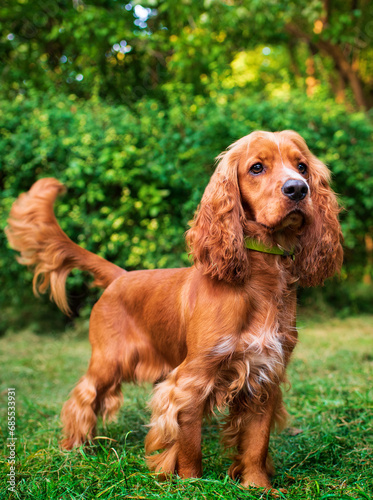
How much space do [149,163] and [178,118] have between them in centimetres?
73

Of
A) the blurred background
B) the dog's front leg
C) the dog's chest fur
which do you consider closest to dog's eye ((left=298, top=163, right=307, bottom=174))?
the dog's chest fur

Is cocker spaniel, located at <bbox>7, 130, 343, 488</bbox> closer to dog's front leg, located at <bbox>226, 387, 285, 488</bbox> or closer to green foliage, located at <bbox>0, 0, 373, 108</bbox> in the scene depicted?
dog's front leg, located at <bbox>226, 387, 285, 488</bbox>

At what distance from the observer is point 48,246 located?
9.87 feet

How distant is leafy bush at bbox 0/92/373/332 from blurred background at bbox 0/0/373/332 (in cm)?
2

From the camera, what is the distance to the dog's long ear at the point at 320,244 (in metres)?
2.32

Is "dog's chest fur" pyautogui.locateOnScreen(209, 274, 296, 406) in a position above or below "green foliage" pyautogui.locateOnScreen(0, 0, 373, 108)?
below

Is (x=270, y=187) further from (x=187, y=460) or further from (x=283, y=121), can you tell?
(x=283, y=121)

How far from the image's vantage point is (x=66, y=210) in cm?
600

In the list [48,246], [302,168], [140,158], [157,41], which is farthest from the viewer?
[157,41]

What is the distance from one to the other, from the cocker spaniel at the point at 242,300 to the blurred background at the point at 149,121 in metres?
3.24

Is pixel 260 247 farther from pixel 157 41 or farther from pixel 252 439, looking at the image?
pixel 157 41

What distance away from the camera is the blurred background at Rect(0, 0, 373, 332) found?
19.4 feet

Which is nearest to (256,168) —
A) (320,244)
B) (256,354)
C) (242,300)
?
(320,244)

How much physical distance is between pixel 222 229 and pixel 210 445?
1.43m
